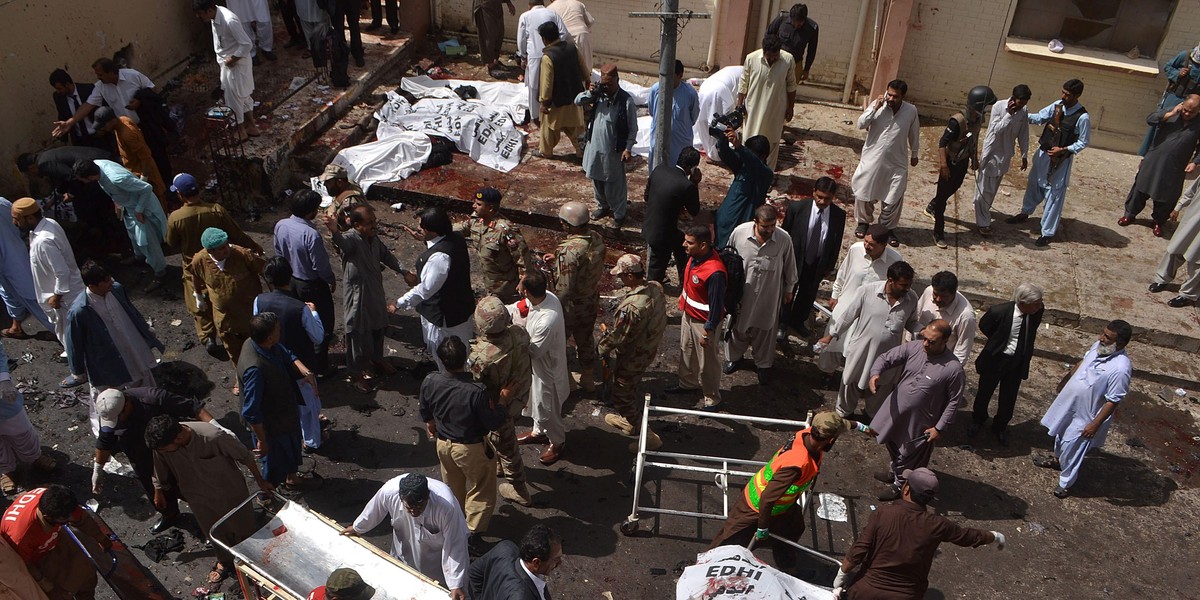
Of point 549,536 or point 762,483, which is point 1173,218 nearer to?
point 762,483

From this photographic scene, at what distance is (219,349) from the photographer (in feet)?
25.5

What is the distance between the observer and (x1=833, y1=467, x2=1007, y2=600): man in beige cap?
478cm

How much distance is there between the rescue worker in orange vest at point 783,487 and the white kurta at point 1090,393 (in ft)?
7.60

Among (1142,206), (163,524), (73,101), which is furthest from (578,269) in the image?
(1142,206)

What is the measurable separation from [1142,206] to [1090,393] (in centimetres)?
468

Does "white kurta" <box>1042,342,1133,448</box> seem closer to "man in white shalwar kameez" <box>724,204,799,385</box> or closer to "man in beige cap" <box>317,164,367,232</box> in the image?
"man in white shalwar kameez" <box>724,204,799,385</box>

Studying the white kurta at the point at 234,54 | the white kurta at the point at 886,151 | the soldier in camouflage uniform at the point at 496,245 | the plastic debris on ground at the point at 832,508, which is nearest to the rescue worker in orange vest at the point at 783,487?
the plastic debris on ground at the point at 832,508

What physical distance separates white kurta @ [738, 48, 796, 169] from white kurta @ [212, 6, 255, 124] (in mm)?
5810

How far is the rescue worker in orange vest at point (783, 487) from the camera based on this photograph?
512 cm

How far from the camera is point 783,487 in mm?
5164

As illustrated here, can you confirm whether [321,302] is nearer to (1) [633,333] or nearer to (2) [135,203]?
(2) [135,203]

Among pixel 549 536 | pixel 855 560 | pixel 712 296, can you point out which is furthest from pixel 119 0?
pixel 855 560

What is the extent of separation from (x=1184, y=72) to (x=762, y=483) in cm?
806

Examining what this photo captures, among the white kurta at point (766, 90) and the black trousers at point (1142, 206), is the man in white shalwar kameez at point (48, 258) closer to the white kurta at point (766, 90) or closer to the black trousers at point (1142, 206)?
the white kurta at point (766, 90)
